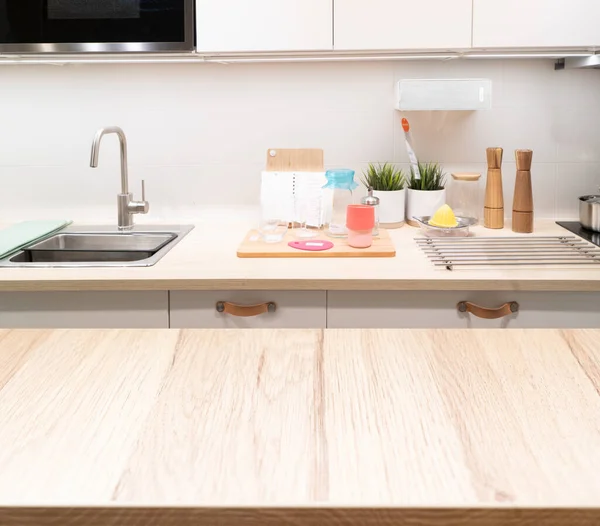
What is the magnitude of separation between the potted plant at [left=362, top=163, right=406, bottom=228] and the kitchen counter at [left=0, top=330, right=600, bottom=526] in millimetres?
1321

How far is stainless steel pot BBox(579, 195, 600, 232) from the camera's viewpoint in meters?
2.47

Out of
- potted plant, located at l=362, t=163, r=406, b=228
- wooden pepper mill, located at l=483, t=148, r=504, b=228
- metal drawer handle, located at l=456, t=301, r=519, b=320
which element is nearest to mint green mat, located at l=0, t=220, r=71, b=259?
potted plant, located at l=362, t=163, r=406, b=228

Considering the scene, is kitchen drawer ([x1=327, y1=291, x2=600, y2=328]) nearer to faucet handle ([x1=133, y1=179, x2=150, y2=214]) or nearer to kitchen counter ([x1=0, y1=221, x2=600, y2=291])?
kitchen counter ([x1=0, y1=221, x2=600, y2=291])

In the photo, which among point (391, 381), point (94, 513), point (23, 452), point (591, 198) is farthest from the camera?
point (591, 198)

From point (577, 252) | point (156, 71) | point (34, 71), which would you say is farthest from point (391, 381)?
point (34, 71)

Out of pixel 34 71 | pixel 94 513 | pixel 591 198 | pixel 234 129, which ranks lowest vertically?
pixel 94 513

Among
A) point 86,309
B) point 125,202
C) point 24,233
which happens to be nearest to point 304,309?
point 86,309

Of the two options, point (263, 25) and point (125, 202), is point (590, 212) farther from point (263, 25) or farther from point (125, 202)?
point (125, 202)

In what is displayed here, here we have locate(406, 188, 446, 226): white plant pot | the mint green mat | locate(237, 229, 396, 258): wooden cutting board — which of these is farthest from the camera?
locate(406, 188, 446, 226): white plant pot

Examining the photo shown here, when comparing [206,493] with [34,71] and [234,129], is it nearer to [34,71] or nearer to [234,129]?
[234,129]

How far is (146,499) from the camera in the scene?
754 millimetres

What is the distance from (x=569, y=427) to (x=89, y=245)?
2.02 m

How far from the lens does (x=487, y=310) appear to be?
6.63 feet

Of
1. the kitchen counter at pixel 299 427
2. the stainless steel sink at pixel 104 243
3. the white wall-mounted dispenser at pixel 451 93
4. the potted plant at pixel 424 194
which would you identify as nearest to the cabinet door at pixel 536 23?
the white wall-mounted dispenser at pixel 451 93
